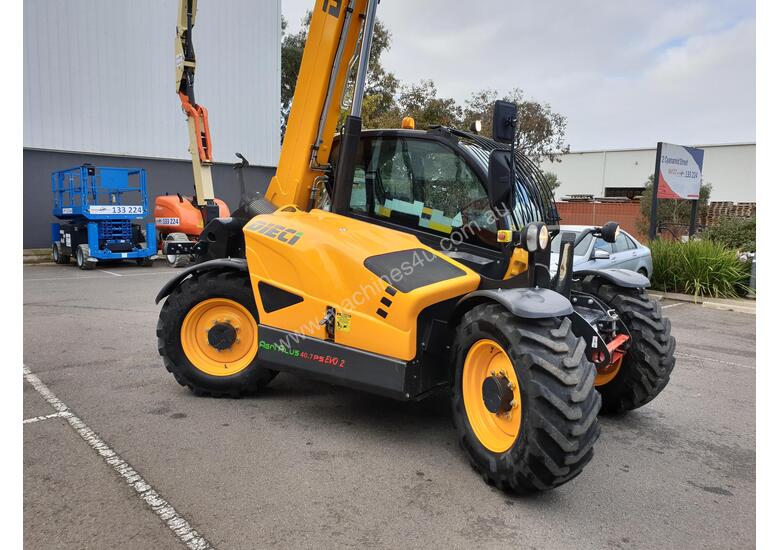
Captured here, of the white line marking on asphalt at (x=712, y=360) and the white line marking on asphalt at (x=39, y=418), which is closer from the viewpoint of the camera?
the white line marking on asphalt at (x=39, y=418)

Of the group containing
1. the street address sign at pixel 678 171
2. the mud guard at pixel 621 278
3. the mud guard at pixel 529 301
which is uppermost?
the street address sign at pixel 678 171

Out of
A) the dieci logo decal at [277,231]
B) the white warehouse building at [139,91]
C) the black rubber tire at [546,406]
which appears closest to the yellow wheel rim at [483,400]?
the black rubber tire at [546,406]

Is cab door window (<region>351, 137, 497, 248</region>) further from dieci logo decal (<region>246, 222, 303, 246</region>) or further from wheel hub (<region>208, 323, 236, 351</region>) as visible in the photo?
wheel hub (<region>208, 323, 236, 351</region>)

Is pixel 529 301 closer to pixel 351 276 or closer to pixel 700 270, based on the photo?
pixel 351 276

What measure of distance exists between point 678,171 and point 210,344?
13862 mm

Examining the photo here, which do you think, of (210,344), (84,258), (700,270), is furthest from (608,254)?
(84,258)

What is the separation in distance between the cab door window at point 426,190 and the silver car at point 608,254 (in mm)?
4208

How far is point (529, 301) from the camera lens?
3.30 m

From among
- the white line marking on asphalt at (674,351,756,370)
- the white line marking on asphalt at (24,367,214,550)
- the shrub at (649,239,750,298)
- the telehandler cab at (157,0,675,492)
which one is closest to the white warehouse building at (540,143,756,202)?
the shrub at (649,239,750,298)

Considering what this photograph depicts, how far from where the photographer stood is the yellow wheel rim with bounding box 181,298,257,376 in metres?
4.91

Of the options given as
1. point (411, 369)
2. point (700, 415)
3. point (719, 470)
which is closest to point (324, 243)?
point (411, 369)

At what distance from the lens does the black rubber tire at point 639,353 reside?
4.32 m

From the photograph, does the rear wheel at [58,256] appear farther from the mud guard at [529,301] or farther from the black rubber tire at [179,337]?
the mud guard at [529,301]

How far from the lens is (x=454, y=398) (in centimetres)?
369
